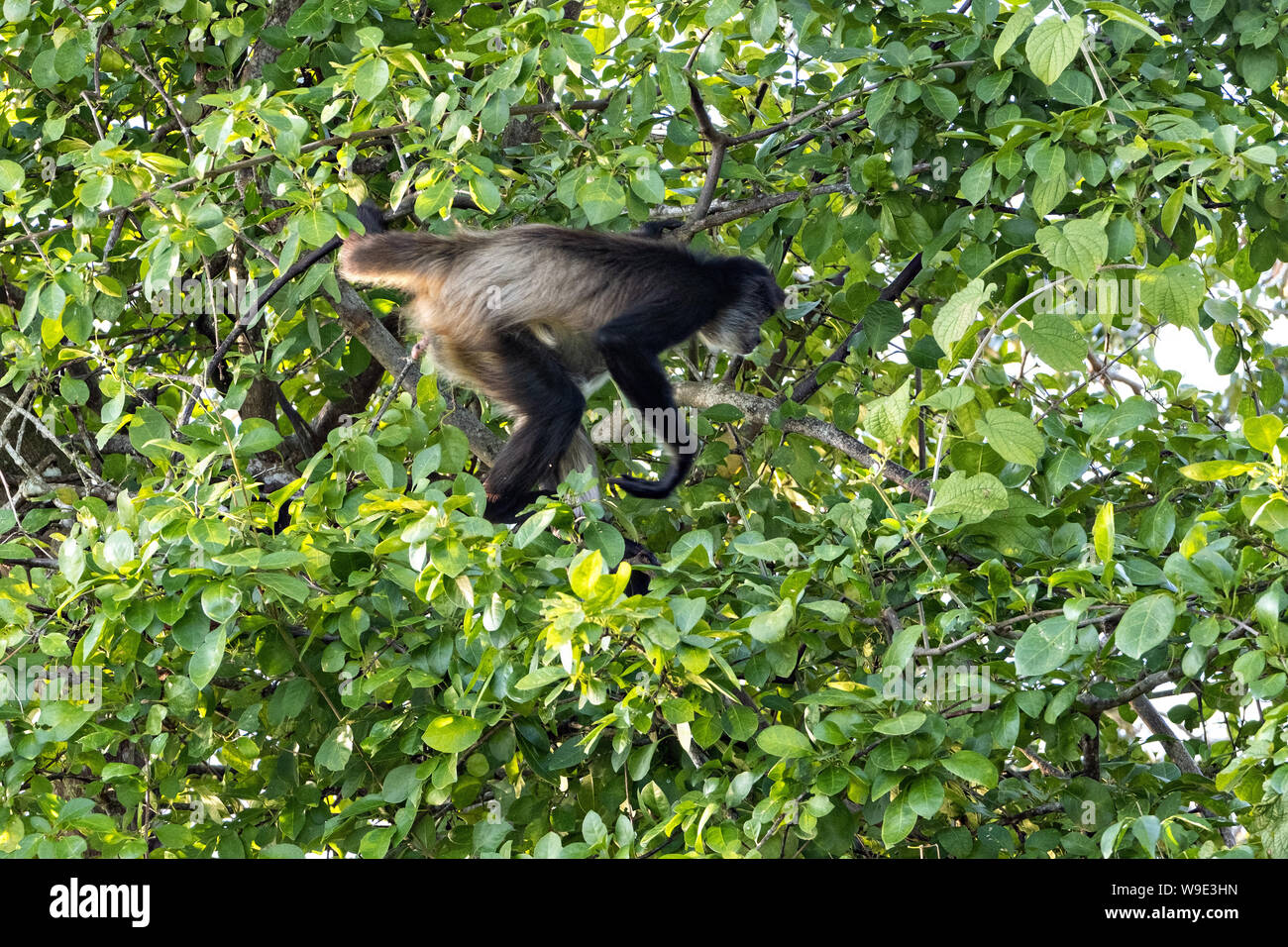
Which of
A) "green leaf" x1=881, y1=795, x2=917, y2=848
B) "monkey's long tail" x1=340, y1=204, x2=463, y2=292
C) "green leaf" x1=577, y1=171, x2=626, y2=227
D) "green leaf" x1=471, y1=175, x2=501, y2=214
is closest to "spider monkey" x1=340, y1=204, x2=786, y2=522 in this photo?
"monkey's long tail" x1=340, y1=204, x2=463, y2=292

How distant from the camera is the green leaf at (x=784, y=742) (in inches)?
92.0

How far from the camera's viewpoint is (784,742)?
7.68ft

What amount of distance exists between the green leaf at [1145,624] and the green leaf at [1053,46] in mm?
1136

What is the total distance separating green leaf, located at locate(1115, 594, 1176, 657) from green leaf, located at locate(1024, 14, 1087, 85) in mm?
1136

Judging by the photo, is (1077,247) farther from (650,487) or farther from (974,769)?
(650,487)

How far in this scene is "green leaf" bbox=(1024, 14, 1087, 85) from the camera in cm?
262

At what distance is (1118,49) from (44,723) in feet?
9.58

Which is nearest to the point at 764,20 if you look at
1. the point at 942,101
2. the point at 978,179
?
the point at 942,101

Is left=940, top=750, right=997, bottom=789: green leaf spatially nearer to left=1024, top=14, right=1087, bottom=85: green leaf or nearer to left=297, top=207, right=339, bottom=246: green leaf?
left=1024, top=14, right=1087, bottom=85: green leaf

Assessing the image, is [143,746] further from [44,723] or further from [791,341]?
[791,341]

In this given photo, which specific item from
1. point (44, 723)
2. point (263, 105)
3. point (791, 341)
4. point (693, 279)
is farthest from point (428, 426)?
point (791, 341)

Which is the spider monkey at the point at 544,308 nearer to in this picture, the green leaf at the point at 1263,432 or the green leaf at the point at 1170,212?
the green leaf at the point at 1170,212

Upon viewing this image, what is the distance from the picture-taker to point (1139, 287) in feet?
8.37

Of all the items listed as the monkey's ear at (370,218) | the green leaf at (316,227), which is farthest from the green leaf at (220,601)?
the monkey's ear at (370,218)
